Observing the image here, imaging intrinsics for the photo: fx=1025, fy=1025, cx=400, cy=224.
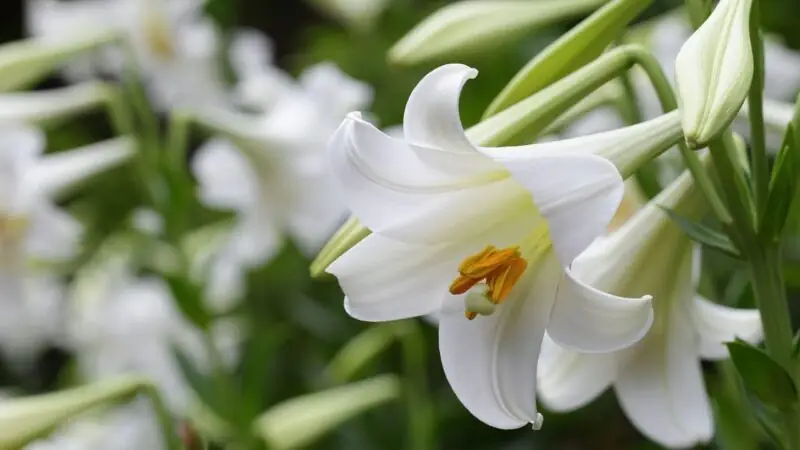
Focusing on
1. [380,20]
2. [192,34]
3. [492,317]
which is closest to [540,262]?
[492,317]

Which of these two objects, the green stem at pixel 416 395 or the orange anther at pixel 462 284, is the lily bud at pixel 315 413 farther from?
the orange anther at pixel 462 284

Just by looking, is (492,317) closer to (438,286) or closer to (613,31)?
(438,286)

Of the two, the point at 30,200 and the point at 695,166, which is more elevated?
the point at 695,166

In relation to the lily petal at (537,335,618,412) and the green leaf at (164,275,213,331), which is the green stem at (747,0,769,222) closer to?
the lily petal at (537,335,618,412)

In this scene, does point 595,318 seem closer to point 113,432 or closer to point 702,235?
point 702,235

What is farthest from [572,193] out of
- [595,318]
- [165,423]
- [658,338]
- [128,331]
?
[128,331]

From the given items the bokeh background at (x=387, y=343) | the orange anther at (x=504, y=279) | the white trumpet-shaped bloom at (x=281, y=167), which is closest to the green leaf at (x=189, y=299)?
the bokeh background at (x=387, y=343)

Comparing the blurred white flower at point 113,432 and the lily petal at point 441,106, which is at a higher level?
the lily petal at point 441,106
